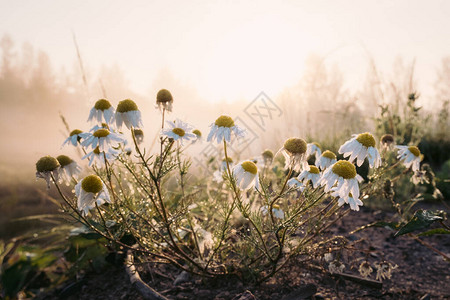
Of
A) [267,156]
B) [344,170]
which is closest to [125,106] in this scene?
[344,170]

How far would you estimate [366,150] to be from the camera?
134 cm

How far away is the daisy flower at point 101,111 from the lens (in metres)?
1.37

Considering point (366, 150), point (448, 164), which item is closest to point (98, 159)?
point (366, 150)

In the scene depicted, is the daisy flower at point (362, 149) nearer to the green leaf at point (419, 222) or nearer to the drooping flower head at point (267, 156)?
the green leaf at point (419, 222)

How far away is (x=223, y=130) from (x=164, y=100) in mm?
337

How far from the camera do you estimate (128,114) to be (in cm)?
122

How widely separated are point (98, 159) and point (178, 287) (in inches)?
32.5

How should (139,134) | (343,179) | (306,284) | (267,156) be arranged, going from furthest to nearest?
1. (267,156)
2. (139,134)
3. (306,284)
4. (343,179)

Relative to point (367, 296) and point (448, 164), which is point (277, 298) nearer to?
point (367, 296)

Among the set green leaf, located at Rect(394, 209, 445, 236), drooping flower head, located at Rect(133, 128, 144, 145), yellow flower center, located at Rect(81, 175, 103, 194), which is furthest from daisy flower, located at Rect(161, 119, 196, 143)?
green leaf, located at Rect(394, 209, 445, 236)

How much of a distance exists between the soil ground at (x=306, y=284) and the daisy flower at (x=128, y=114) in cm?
86

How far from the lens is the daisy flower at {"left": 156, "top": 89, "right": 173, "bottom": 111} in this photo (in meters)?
1.40

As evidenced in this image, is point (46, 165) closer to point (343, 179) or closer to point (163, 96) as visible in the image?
point (163, 96)

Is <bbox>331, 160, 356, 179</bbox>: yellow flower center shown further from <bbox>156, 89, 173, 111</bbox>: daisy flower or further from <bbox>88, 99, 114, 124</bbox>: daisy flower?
<bbox>88, 99, 114, 124</bbox>: daisy flower
